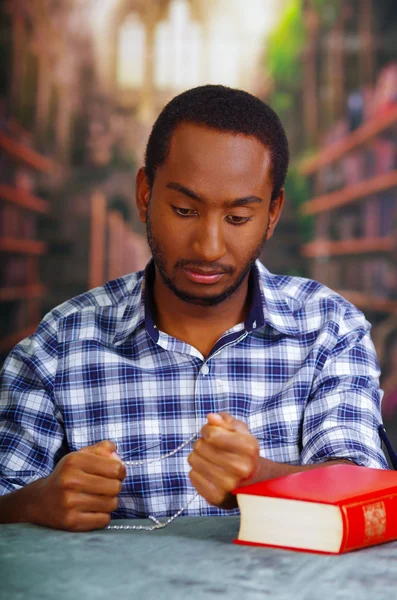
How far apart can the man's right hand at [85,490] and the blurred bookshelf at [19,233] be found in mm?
2824

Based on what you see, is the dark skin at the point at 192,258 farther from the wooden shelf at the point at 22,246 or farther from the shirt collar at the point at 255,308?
the wooden shelf at the point at 22,246

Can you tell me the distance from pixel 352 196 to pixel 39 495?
3032 mm

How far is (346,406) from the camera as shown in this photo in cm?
135

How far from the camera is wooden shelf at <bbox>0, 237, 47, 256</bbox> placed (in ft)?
12.7

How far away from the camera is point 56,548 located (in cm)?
98

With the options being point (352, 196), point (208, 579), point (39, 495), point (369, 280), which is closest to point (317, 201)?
point (352, 196)

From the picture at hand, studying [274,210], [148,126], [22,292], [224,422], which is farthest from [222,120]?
[22,292]

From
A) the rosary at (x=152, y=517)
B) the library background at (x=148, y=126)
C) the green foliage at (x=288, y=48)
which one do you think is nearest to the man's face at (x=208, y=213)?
the rosary at (x=152, y=517)

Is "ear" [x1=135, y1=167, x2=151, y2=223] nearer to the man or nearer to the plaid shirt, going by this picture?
the man

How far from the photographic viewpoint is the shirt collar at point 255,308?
1.44m

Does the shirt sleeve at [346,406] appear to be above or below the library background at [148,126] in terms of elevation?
below

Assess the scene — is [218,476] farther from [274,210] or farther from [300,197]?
[300,197]

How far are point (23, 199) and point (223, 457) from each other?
3.04 metres

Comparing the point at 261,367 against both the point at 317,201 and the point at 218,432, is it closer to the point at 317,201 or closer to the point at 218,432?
the point at 218,432
